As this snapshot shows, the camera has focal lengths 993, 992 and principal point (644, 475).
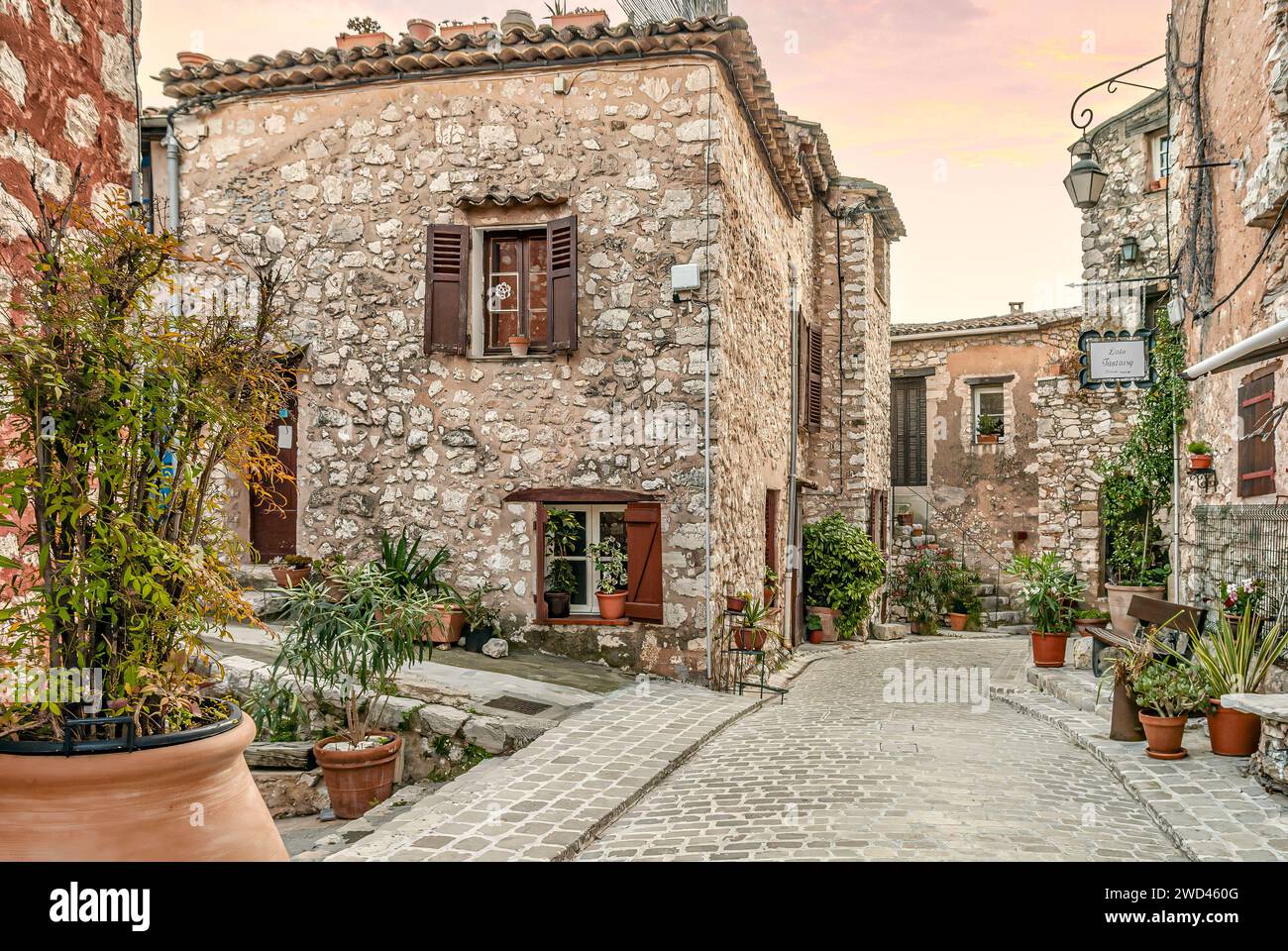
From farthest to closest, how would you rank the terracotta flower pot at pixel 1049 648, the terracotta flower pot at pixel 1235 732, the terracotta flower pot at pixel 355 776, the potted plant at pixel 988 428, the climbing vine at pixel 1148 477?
1. the potted plant at pixel 988 428
2. the terracotta flower pot at pixel 1049 648
3. the climbing vine at pixel 1148 477
4. the terracotta flower pot at pixel 1235 732
5. the terracotta flower pot at pixel 355 776

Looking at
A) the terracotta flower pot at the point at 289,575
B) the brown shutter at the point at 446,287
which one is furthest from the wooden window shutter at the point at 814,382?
the terracotta flower pot at the point at 289,575

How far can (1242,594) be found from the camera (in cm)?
741

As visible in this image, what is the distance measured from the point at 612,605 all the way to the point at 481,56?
542 cm

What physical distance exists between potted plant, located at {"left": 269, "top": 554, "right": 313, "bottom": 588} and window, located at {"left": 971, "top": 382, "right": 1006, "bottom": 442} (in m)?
14.4

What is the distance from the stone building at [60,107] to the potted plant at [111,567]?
133 mm

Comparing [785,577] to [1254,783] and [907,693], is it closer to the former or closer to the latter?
[907,693]

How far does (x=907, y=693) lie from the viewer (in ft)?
34.6

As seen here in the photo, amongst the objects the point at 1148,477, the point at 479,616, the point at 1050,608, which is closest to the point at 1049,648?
the point at 1050,608

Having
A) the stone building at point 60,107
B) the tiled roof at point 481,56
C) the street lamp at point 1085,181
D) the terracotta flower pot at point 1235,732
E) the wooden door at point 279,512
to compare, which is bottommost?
the terracotta flower pot at point 1235,732

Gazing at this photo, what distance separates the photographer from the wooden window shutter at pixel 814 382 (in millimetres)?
15125

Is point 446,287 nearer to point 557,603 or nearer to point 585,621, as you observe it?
point 557,603

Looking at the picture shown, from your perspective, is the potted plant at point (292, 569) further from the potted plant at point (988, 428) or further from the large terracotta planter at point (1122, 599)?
the potted plant at point (988, 428)

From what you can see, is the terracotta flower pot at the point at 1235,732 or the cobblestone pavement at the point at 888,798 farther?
the terracotta flower pot at the point at 1235,732

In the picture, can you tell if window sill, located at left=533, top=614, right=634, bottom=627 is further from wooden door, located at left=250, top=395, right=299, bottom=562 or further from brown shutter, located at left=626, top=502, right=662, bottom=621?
wooden door, located at left=250, top=395, right=299, bottom=562
